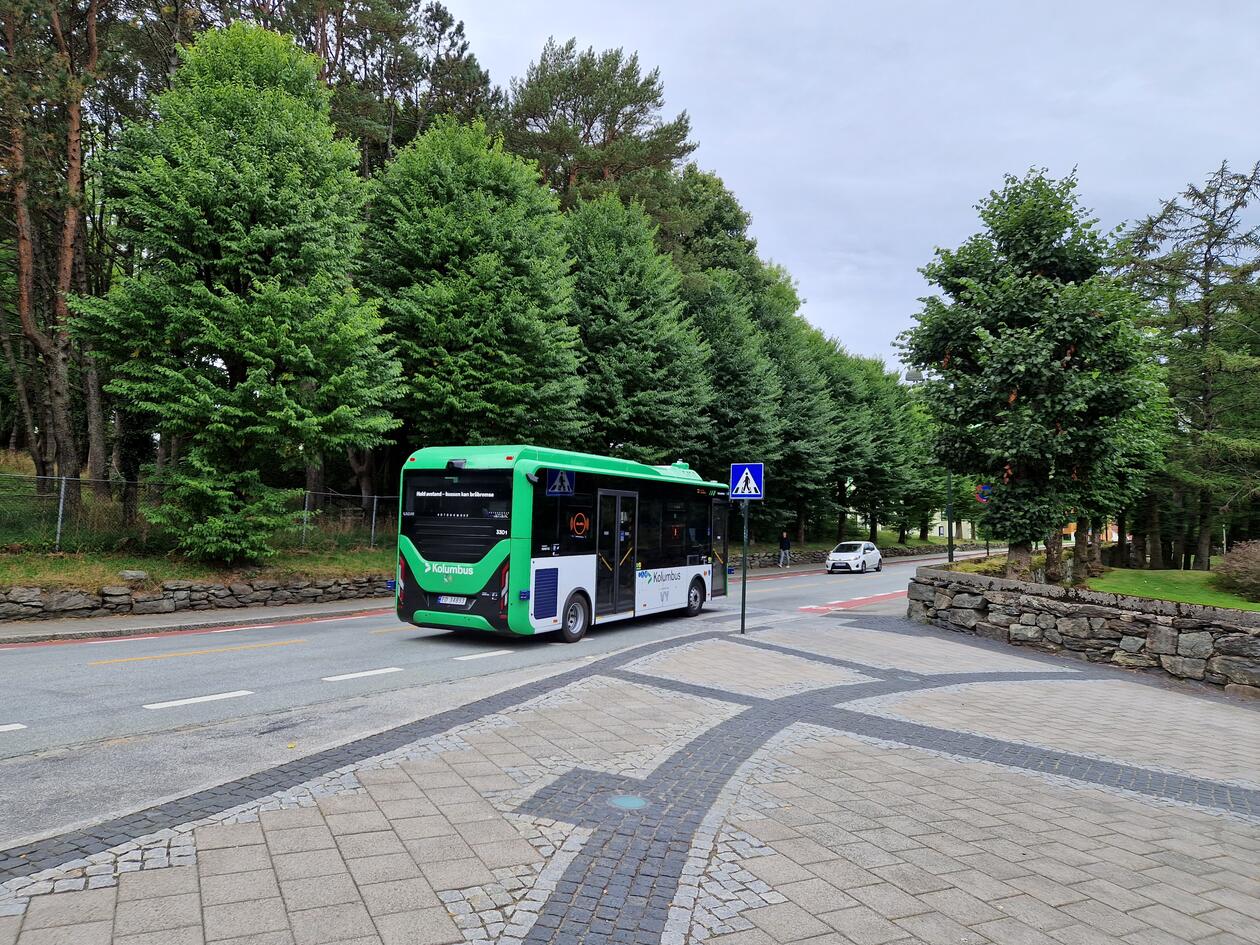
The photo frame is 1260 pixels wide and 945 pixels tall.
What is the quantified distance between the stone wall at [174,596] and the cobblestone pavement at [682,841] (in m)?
10.3

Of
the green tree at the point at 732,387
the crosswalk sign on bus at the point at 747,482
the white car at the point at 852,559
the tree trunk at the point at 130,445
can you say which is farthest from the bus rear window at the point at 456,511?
the white car at the point at 852,559

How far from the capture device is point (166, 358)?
50.8 feet

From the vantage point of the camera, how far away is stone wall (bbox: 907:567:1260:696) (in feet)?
37.9

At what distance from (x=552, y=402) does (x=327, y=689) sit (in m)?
14.2

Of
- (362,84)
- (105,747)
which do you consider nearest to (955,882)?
(105,747)

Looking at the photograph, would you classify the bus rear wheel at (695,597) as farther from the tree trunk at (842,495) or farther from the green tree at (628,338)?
the tree trunk at (842,495)

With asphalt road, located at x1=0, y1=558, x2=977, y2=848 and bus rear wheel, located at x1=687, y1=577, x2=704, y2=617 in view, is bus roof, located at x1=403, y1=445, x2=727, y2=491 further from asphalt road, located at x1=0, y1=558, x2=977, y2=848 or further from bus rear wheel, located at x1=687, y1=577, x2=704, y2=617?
bus rear wheel, located at x1=687, y1=577, x2=704, y2=617

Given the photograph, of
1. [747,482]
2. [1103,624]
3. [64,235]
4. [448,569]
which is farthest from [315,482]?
Result: [1103,624]

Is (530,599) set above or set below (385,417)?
below

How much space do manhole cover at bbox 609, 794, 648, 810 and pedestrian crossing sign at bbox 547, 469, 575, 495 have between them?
7401mm

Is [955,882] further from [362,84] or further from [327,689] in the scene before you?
[362,84]

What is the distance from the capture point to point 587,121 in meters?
33.4

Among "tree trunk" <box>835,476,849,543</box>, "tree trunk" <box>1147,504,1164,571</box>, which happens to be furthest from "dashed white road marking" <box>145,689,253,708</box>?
"tree trunk" <box>835,476,849,543</box>

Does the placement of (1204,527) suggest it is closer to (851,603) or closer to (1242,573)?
(1242,573)
